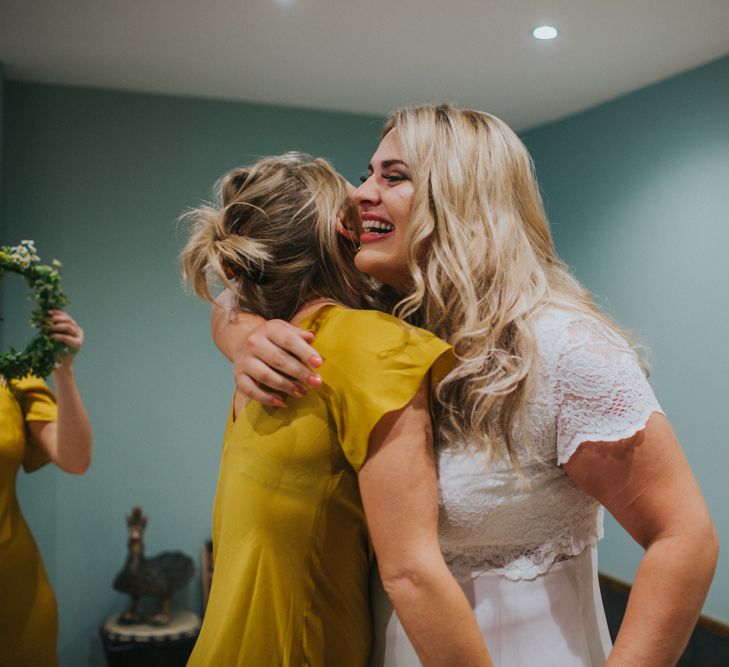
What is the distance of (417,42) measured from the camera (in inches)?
120

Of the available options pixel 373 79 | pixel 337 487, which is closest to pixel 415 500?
pixel 337 487

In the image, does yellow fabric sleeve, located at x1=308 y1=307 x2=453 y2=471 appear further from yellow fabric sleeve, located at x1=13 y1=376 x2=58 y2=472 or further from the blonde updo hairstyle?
yellow fabric sleeve, located at x1=13 y1=376 x2=58 y2=472

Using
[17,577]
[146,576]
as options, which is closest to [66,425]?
[17,577]

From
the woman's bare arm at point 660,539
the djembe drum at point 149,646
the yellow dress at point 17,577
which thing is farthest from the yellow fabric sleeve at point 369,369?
the djembe drum at point 149,646

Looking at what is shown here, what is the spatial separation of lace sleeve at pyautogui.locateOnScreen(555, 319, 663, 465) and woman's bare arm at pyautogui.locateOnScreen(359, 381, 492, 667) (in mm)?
199

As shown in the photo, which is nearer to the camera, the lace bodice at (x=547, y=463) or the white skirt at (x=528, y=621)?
the lace bodice at (x=547, y=463)

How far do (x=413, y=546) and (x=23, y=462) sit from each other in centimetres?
188

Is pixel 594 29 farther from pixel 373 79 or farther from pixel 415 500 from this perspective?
pixel 415 500

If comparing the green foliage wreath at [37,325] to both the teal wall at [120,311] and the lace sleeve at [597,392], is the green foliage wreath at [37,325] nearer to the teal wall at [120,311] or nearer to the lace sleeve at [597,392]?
the teal wall at [120,311]

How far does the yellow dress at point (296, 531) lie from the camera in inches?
42.9

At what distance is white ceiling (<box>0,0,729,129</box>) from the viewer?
108 inches

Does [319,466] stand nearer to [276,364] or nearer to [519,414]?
[276,364]

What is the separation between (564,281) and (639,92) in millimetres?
2732

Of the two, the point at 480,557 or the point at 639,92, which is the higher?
the point at 639,92
